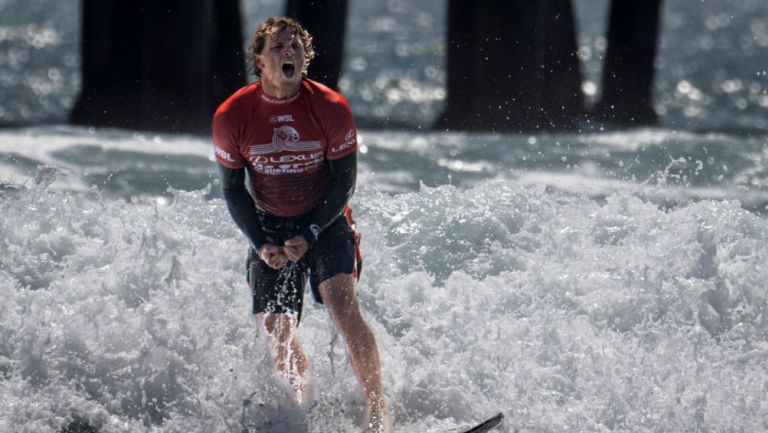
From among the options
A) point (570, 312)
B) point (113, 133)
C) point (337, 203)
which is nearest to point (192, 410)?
point (337, 203)

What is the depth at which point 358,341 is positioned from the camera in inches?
194

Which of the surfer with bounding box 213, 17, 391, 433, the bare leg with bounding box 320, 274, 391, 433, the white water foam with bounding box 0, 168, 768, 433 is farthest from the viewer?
the white water foam with bounding box 0, 168, 768, 433

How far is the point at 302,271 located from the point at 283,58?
905mm

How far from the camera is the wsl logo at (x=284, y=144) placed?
477 cm

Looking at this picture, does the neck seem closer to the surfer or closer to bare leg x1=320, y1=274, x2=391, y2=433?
the surfer

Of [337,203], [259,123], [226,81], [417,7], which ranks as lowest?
[417,7]

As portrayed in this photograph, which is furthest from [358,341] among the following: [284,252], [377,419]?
[284,252]

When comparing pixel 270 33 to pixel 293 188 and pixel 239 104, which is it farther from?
pixel 293 188

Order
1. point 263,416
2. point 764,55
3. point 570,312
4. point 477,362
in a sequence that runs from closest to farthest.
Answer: point 263,416
point 477,362
point 570,312
point 764,55

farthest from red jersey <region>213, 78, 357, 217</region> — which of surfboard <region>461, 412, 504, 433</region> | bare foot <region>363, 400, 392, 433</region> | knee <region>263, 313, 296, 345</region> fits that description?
surfboard <region>461, 412, 504, 433</region>

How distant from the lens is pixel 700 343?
5945 millimetres

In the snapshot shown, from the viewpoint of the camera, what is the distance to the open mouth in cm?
467

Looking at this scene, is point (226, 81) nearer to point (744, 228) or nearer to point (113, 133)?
point (113, 133)

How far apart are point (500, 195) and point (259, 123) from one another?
2960mm
